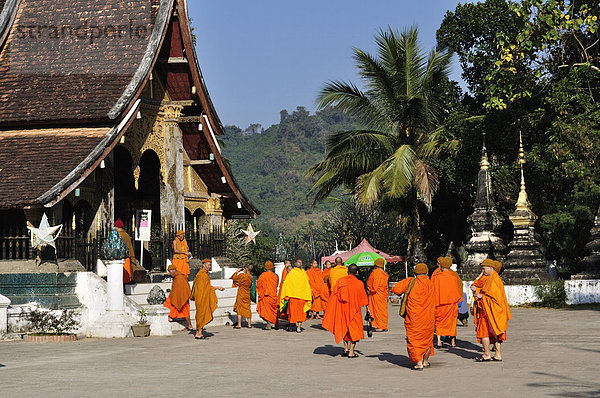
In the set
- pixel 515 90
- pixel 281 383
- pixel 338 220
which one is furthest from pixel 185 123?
pixel 338 220

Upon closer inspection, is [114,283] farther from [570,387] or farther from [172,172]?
[570,387]

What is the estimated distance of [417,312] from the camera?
1287 centimetres

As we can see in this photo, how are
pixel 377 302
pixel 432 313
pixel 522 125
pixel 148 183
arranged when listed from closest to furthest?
1. pixel 432 313
2. pixel 377 302
3. pixel 148 183
4. pixel 522 125

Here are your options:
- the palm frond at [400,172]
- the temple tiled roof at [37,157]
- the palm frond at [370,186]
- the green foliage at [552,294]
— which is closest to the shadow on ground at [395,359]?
the temple tiled roof at [37,157]

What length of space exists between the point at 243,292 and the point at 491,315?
8362mm

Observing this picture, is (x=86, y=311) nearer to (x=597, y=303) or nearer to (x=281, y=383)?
(x=281, y=383)

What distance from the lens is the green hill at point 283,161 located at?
12169cm

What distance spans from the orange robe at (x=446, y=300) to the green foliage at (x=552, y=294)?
1140cm

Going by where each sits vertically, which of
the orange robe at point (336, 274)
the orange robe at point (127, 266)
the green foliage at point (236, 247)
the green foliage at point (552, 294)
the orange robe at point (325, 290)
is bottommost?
the green foliage at point (552, 294)

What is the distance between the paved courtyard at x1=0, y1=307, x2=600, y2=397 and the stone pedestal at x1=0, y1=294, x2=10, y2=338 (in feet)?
1.53

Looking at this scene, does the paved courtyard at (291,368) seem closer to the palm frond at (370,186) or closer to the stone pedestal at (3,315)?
the stone pedestal at (3,315)

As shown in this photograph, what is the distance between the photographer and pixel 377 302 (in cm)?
1933

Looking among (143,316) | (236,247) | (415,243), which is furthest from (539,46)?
(236,247)

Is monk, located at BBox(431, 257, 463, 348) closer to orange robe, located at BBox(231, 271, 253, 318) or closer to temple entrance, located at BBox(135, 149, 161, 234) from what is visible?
orange robe, located at BBox(231, 271, 253, 318)
